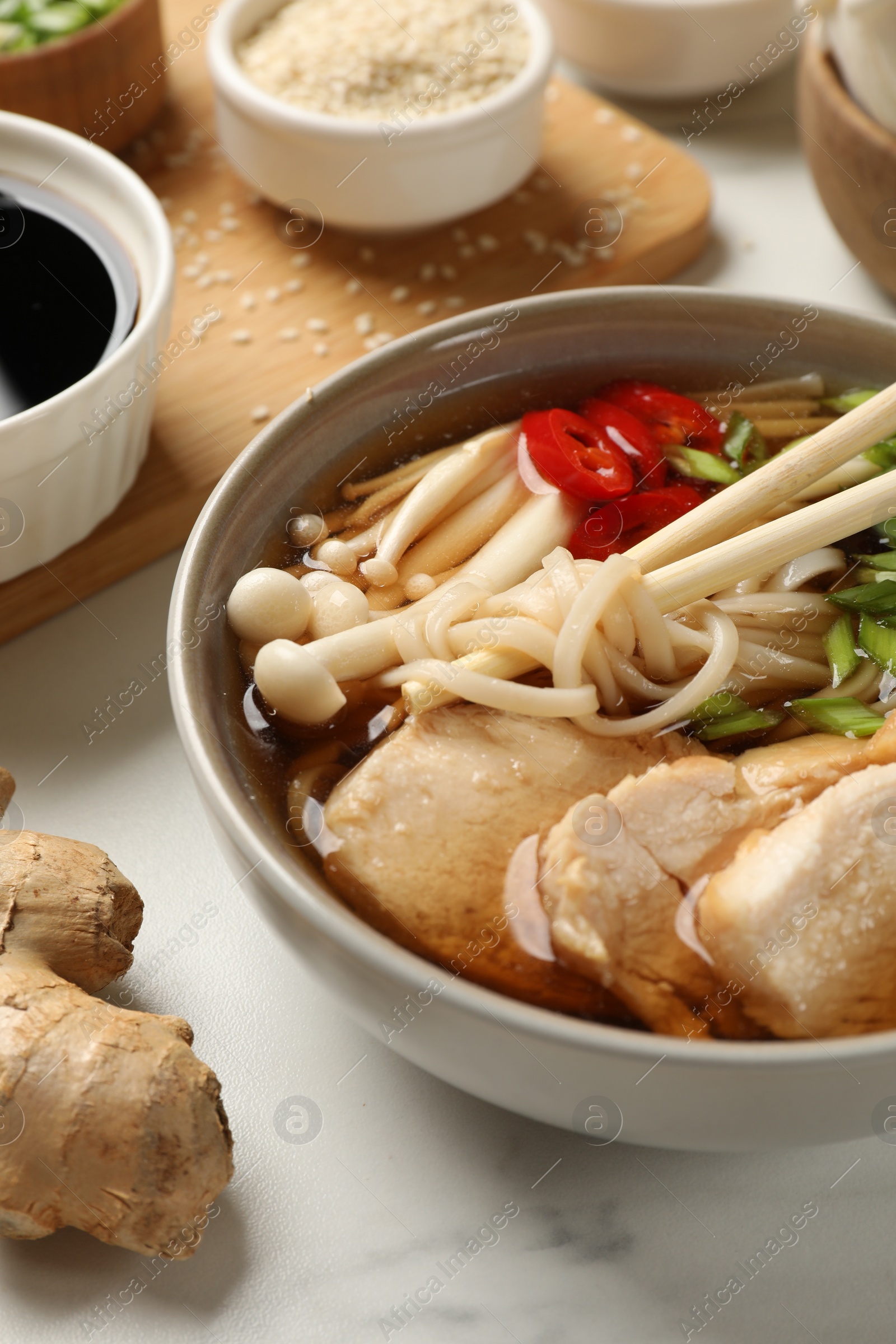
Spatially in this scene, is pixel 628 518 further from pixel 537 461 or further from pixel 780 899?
pixel 780 899

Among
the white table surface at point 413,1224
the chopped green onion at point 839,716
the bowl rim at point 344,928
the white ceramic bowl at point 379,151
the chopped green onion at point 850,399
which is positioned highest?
the white ceramic bowl at point 379,151

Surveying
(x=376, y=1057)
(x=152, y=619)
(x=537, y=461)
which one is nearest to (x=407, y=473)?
(x=537, y=461)

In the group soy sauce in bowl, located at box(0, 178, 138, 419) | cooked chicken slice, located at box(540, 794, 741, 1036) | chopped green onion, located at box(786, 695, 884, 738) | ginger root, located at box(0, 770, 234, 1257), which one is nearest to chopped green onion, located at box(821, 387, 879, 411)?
chopped green onion, located at box(786, 695, 884, 738)

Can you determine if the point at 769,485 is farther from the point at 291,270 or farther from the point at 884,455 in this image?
the point at 291,270

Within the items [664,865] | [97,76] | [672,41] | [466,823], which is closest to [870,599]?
[664,865]

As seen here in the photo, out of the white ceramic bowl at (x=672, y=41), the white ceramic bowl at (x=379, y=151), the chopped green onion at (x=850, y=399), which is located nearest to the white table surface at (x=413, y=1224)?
the chopped green onion at (x=850, y=399)

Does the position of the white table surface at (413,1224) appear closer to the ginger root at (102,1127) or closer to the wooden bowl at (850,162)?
the ginger root at (102,1127)
